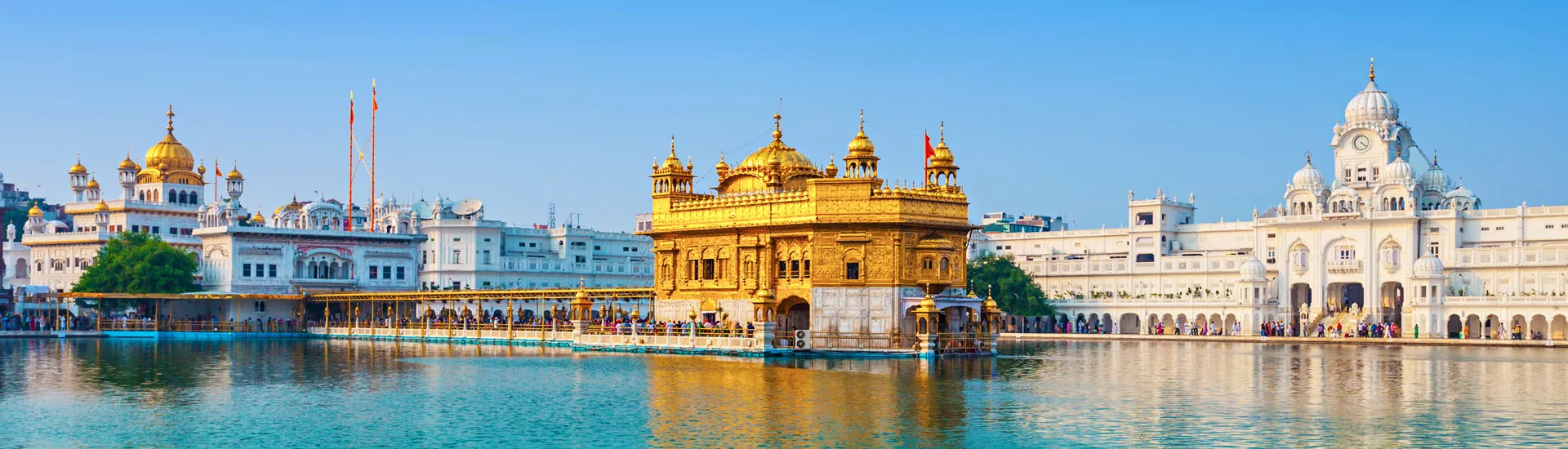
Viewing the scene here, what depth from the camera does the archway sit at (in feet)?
305

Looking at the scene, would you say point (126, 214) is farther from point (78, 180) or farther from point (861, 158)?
point (861, 158)

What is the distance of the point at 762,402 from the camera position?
104 ft

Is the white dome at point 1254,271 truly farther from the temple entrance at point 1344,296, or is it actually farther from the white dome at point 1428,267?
the white dome at point 1428,267

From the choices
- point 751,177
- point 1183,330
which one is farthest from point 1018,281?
point 751,177

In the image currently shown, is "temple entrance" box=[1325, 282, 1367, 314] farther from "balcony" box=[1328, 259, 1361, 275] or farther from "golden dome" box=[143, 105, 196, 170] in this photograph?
"golden dome" box=[143, 105, 196, 170]

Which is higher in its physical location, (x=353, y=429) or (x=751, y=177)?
(x=751, y=177)

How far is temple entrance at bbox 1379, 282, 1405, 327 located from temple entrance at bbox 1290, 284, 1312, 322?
421 cm

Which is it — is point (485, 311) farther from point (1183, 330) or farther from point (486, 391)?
point (486, 391)

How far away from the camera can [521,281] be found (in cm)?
10025

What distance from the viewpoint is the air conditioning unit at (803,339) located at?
4981 cm

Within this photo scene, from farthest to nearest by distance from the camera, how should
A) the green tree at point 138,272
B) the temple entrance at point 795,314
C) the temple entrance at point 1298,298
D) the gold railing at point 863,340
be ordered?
the temple entrance at point 1298,298 < the green tree at point 138,272 < the temple entrance at point 795,314 < the gold railing at point 863,340

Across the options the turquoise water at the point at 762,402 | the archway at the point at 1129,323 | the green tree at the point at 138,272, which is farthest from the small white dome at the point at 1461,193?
the green tree at the point at 138,272

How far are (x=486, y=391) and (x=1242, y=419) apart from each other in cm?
1568

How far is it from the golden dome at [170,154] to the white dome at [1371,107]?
66.8m
